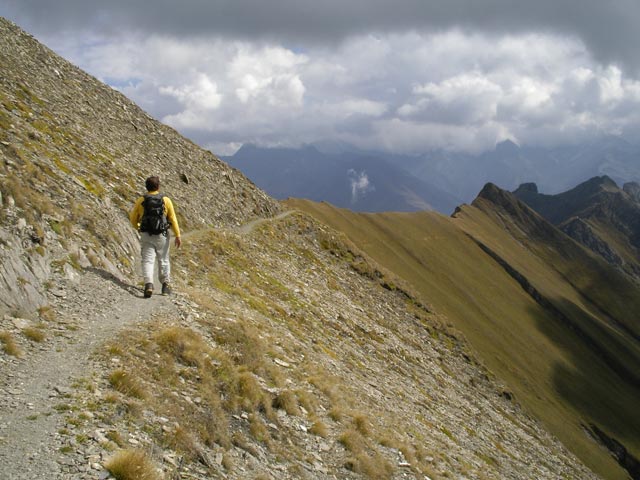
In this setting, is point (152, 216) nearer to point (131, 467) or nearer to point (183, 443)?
point (183, 443)

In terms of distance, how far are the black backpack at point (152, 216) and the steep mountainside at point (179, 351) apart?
2502 millimetres

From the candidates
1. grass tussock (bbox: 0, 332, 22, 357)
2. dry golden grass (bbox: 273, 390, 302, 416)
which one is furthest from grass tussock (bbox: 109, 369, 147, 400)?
dry golden grass (bbox: 273, 390, 302, 416)

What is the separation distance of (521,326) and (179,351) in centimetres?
11630

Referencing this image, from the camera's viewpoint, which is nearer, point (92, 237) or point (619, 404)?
point (92, 237)

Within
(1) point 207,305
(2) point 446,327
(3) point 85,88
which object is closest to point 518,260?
(2) point 446,327

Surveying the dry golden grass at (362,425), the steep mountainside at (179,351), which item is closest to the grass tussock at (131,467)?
the steep mountainside at (179,351)

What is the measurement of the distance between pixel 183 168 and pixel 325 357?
3127 cm

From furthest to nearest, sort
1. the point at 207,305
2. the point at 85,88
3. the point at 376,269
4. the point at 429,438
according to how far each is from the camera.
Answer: the point at 376,269 → the point at 85,88 → the point at 429,438 → the point at 207,305

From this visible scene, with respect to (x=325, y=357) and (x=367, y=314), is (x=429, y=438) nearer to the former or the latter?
(x=325, y=357)

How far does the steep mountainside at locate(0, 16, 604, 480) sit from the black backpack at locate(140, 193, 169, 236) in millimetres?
2502

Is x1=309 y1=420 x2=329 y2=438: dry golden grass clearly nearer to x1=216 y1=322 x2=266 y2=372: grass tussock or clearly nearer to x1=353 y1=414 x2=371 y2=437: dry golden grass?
x1=353 y1=414 x2=371 y2=437: dry golden grass

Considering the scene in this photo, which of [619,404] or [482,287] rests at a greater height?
[482,287]

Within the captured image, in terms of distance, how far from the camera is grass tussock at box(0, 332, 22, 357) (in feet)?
34.8

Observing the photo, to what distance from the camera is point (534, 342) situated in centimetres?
10925
